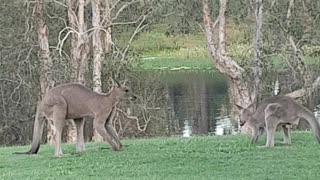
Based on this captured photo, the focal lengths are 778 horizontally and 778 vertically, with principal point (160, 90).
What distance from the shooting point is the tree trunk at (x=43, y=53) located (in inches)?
826

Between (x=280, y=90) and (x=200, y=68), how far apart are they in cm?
1499

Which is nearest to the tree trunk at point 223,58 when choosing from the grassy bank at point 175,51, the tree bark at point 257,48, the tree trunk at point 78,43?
the tree bark at point 257,48

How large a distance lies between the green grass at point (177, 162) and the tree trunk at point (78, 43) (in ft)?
26.4

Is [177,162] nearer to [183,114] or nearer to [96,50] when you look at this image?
[96,50]

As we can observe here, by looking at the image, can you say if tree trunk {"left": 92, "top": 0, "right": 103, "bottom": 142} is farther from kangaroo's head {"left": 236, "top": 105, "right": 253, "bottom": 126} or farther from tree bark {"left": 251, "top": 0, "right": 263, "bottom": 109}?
kangaroo's head {"left": 236, "top": 105, "right": 253, "bottom": 126}

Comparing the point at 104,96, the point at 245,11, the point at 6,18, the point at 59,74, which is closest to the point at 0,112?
the point at 6,18

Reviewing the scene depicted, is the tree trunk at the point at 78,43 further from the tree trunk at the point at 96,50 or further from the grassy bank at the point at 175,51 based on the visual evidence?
the grassy bank at the point at 175,51

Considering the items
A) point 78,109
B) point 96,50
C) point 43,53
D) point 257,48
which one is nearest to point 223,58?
point 257,48

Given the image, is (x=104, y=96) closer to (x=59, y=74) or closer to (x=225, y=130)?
(x=59, y=74)

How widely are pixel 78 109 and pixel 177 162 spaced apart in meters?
2.19

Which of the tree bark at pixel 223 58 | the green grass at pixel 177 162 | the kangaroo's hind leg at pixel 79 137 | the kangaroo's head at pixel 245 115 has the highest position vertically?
the tree bark at pixel 223 58

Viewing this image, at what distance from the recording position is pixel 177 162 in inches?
401

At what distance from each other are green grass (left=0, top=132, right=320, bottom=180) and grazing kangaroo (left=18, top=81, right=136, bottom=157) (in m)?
0.25

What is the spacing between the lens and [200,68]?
123 ft
